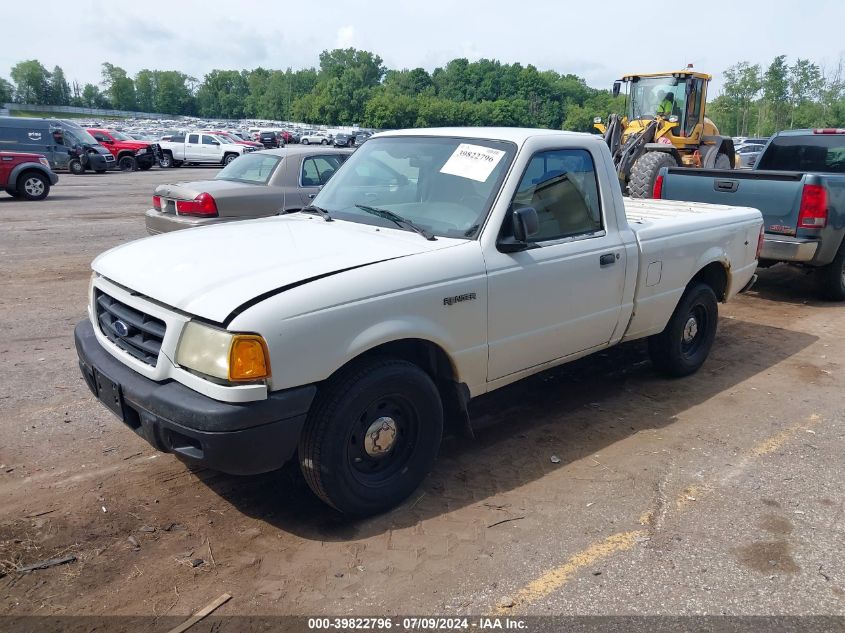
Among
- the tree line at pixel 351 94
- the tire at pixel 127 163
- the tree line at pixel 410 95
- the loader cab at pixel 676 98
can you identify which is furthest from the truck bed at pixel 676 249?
the tree line at pixel 351 94

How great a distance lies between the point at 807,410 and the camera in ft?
16.7

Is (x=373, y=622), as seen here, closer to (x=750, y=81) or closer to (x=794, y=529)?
(x=794, y=529)

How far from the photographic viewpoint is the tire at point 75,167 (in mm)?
26691

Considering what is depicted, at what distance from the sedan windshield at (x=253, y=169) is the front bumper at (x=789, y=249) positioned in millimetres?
6428

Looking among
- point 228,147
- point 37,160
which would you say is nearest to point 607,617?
point 37,160

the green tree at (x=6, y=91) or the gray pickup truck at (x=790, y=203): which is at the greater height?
the green tree at (x=6, y=91)

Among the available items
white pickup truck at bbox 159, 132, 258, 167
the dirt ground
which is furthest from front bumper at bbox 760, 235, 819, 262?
white pickup truck at bbox 159, 132, 258, 167

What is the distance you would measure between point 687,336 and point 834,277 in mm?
3936

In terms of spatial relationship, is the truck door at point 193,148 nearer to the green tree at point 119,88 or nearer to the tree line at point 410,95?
the tree line at point 410,95

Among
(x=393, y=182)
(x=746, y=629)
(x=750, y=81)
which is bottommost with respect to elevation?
(x=746, y=629)

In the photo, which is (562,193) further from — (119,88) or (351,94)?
(119,88)

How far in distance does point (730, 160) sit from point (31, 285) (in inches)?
525

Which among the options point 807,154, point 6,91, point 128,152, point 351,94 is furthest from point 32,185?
point 6,91

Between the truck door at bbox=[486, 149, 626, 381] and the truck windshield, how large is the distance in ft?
0.66
